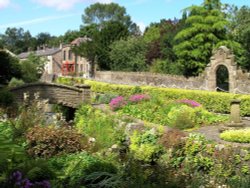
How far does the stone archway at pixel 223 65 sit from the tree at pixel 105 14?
7567cm

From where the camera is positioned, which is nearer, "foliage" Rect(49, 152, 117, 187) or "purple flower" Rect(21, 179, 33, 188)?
"purple flower" Rect(21, 179, 33, 188)

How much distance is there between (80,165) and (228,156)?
154 inches

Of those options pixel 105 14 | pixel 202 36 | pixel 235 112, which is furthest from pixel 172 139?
pixel 105 14

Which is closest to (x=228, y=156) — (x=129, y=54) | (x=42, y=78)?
(x=129, y=54)

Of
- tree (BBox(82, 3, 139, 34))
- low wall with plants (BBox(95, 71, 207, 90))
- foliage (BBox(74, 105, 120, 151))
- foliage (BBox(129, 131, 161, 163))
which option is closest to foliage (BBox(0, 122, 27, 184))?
foliage (BBox(129, 131, 161, 163))

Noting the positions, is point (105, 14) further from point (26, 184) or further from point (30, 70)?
point (26, 184)

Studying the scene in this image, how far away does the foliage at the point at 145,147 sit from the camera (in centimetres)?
1175

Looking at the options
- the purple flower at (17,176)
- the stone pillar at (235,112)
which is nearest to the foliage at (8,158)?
the purple flower at (17,176)

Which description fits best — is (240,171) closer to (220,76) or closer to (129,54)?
(220,76)

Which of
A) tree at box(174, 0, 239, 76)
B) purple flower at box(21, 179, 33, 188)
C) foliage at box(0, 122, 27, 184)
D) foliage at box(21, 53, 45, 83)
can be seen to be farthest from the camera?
foliage at box(21, 53, 45, 83)

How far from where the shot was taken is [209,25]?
140 feet

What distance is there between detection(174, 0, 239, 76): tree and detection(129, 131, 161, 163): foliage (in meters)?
30.7

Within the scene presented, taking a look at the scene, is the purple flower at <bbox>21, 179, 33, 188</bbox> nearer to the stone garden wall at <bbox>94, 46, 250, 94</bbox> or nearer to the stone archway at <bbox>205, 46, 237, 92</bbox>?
the stone garden wall at <bbox>94, 46, 250, 94</bbox>

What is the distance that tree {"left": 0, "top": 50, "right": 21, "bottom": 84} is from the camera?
35.7 meters
